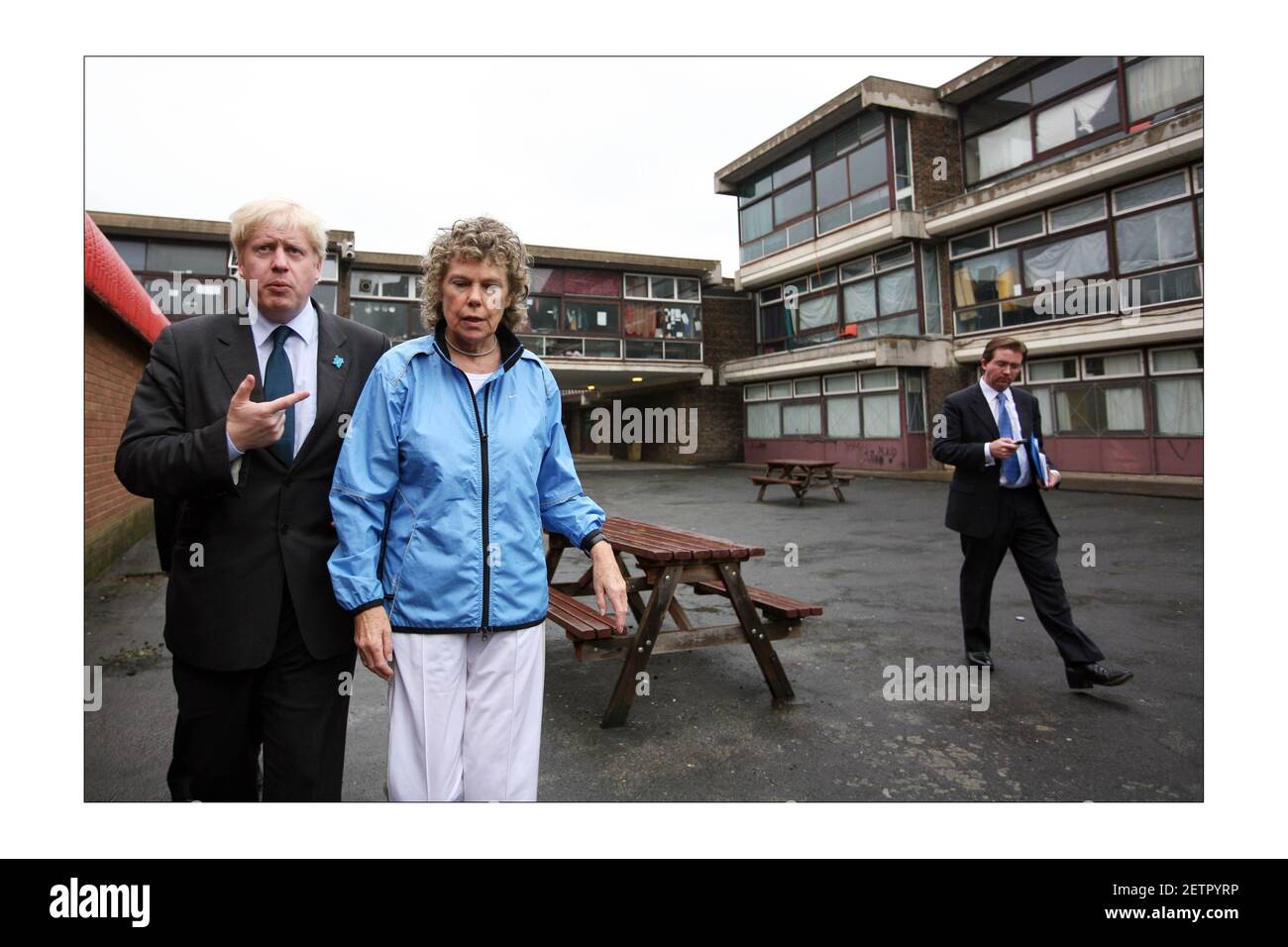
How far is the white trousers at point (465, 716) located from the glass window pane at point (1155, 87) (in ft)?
61.4

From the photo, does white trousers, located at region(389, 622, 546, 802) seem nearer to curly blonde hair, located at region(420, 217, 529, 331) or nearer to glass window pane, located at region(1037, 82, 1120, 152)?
curly blonde hair, located at region(420, 217, 529, 331)

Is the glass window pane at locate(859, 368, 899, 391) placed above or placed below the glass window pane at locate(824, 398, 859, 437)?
above

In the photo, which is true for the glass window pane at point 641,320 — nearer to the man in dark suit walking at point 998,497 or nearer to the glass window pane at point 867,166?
the glass window pane at point 867,166

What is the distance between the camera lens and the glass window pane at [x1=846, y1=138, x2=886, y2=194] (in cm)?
2017

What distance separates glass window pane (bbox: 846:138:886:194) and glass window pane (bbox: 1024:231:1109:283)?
15.9 ft

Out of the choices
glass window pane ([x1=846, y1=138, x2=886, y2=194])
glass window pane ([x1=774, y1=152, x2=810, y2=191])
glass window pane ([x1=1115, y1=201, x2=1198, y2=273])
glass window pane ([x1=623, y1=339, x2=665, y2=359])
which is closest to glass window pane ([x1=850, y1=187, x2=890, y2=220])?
glass window pane ([x1=846, y1=138, x2=886, y2=194])

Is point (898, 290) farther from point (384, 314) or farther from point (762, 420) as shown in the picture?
point (384, 314)

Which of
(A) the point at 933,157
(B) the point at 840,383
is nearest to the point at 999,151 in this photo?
(A) the point at 933,157

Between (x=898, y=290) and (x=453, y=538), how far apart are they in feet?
68.4

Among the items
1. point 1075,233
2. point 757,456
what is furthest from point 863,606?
point 757,456

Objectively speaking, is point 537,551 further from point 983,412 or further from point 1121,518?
point 1121,518

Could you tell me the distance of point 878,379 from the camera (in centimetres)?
2042

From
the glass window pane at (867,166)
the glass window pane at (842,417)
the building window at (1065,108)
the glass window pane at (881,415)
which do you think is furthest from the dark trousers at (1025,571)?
the glass window pane at (867,166)

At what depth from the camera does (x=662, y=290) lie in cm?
2547
